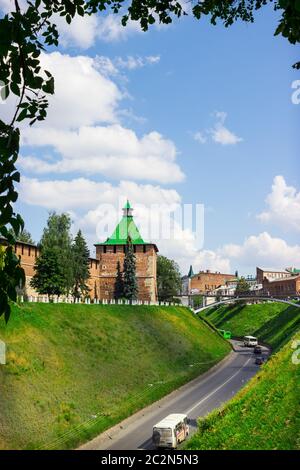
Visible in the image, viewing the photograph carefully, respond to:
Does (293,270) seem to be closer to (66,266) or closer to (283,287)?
(283,287)

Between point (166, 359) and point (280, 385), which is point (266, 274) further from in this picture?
point (280, 385)

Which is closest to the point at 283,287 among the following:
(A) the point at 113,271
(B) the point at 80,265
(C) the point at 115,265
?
(C) the point at 115,265

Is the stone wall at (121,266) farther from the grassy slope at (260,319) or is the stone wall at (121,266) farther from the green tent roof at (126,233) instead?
the grassy slope at (260,319)

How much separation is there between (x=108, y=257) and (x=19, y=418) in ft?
187

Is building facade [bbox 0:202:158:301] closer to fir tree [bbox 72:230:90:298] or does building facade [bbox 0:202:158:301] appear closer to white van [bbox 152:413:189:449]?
fir tree [bbox 72:230:90:298]

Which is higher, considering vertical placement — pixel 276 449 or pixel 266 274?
pixel 266 274

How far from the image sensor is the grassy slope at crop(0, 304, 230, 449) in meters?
26.8

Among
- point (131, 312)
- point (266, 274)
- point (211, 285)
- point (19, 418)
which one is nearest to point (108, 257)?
point (131, 312)

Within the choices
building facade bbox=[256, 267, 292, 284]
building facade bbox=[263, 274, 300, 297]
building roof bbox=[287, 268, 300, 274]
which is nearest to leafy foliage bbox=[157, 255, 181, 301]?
building facade bbox=[263, 274, 300, 297]

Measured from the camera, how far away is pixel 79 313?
49594 mm

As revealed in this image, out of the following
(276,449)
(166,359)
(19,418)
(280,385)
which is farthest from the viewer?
(166,359)

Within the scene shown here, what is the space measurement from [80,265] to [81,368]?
3056cm

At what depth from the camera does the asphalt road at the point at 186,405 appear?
85.5ft

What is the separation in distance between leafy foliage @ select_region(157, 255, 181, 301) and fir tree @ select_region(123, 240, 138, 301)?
21866mm
